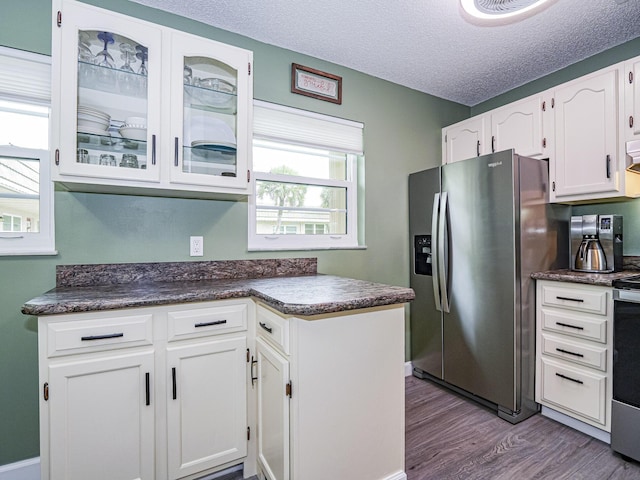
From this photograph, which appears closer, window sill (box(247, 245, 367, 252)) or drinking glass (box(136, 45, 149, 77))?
drinking glass (box(136, 45, 149, 77))

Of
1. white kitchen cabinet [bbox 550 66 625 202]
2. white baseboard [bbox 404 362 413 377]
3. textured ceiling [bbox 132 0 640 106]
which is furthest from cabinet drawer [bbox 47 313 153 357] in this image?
white kitchen cabinet [bbox 550 66 625 202]

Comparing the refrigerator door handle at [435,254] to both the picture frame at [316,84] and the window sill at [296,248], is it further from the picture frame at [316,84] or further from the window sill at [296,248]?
the picture frame at [316,84]

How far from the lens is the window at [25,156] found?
1.65 meters

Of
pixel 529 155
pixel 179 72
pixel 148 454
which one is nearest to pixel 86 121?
pixel 179 72

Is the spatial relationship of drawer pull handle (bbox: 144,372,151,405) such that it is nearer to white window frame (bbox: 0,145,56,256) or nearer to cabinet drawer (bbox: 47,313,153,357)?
cabinet drawer (bbox: 47,313,153,357)

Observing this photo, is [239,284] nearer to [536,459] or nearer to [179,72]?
[179,72]

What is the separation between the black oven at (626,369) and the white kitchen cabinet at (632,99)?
89cm

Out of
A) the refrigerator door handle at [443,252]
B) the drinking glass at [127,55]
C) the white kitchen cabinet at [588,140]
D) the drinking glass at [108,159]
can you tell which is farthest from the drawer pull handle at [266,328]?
the white kitchen cabinet at [588,140]

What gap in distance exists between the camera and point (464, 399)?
2.48 meters

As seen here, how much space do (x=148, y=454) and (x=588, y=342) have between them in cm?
241

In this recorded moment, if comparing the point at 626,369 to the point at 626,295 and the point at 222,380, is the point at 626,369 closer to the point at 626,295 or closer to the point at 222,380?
the point at 626,295

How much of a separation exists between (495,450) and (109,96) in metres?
2.80

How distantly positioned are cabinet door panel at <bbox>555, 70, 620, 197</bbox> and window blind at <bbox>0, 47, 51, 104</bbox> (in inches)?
123

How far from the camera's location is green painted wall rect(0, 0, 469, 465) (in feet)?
5.44
